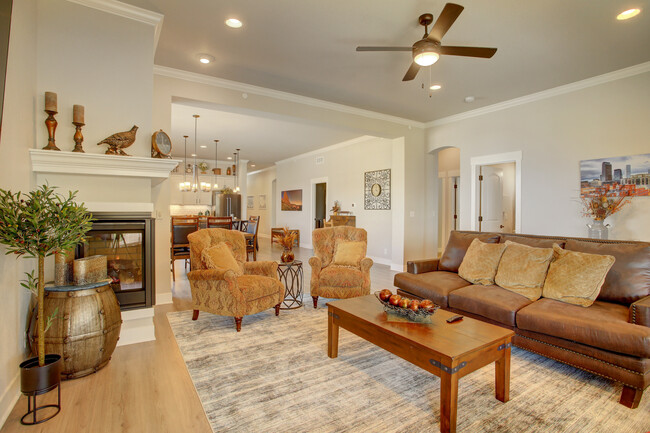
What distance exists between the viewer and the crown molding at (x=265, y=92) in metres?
4.14

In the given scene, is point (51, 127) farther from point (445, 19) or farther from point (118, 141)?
point (445, 19)

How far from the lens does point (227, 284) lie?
3.05m

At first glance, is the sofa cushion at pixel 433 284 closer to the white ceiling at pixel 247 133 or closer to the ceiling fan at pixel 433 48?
the ceiling fan at pixel 433 48

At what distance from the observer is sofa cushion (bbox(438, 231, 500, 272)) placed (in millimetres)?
3654

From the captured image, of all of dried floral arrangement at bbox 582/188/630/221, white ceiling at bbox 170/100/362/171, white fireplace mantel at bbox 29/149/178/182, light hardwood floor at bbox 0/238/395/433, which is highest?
white ceiling at bbox 170/100/362/171

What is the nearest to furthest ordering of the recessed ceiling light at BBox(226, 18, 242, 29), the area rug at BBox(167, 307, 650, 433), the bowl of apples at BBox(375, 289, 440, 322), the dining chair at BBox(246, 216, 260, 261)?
the area rug at BBox(167, 307, 650, 433), the bowl of apples at BBox(375, 289, 440, 322), the recessed ceiling light at BBox(226, 18, 242, 29), the dining chair at BBox(246, 216, 260, 261)

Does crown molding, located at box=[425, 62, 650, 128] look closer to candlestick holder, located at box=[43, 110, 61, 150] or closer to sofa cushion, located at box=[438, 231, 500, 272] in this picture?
sofa cushion, located at box=[438, 231, 500, 272]

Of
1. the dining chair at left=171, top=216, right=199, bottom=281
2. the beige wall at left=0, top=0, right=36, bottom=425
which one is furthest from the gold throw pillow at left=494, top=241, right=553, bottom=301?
the dining chair at left=171, top=216, right=199, bottom=281

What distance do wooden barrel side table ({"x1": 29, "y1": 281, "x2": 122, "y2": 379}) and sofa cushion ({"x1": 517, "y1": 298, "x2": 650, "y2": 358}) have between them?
3.13 meters

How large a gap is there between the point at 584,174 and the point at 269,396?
4.94 metres

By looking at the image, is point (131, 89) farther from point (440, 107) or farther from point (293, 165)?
point (293, 165)

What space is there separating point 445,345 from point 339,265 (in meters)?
2.34

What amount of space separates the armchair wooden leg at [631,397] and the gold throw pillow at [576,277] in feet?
2.17

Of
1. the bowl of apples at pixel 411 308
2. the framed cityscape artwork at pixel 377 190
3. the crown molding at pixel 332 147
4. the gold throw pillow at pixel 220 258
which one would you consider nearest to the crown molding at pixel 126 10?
the gold throw pillow at pixel 220 258
